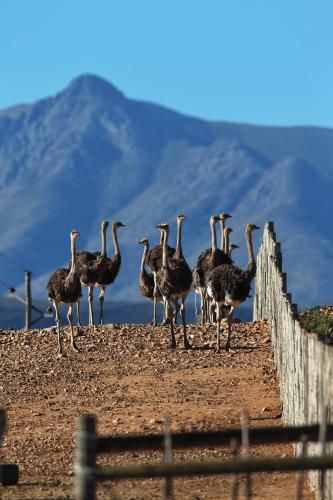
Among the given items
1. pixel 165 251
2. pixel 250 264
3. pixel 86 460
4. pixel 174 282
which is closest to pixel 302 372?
pixel 86 460

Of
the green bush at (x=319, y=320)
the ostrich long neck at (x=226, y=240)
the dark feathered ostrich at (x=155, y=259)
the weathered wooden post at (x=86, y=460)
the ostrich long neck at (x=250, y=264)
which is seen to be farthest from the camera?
the ostrich long neck at (x=226, y=240)

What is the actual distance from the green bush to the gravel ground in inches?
25.6

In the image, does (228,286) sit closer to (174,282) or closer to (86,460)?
(174,282)

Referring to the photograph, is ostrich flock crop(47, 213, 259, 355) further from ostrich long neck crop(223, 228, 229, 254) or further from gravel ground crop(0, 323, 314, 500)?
gravel ground crop(0, 323, 314, 500)

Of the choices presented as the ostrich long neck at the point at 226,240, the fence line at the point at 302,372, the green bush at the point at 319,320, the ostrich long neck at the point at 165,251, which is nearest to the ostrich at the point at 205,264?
the ostrich long neck at the point at 165,251

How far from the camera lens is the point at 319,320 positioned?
756 inches

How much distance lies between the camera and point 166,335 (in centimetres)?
2248

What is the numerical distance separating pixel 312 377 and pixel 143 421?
497 centimetres

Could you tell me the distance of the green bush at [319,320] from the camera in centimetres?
1799

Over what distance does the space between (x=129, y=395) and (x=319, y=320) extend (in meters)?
2.68

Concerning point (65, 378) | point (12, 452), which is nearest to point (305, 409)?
point (12, 452)

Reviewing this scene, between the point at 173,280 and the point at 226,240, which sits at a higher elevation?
the point at 226,240

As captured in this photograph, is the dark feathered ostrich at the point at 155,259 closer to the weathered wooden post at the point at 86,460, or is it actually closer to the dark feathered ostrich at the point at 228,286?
the dark feathered ostrich at the point at 228,286

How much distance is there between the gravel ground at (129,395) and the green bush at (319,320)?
2.13 ft
